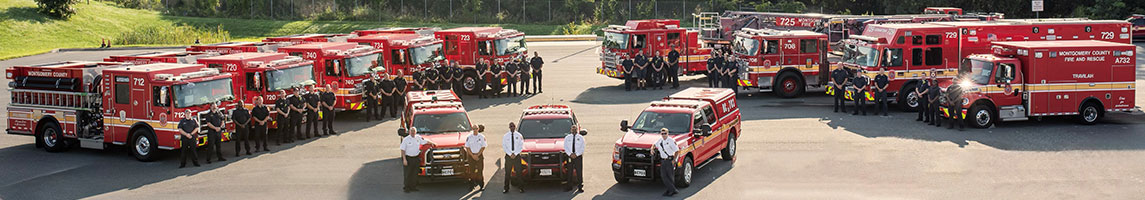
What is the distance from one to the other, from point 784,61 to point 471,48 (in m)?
9.92

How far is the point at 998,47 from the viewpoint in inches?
1006

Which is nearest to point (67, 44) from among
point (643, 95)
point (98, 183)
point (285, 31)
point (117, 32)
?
point (117, 32)

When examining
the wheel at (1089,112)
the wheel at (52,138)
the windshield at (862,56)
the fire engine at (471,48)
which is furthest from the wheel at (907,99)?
the wheel at (52,138)

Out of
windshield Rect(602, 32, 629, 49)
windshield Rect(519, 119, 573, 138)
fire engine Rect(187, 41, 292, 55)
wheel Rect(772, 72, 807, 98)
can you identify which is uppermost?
windshield Rect(602, 32, 629, 49)

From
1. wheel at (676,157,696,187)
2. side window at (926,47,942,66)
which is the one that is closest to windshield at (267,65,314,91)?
wheel at (676,157,696,187)

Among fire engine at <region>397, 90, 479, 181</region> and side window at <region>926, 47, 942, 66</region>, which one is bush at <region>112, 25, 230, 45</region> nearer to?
fire engine at <region>397, 90, 479, 181</region>

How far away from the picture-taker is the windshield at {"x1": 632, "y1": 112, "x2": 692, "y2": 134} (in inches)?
724

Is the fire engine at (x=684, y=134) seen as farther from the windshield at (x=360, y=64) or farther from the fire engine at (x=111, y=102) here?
the windshield at (x=360, y=64)

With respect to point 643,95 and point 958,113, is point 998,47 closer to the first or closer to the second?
point 958,113

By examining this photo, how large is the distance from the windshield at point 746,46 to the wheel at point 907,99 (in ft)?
16.3

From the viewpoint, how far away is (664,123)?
61.1 ft

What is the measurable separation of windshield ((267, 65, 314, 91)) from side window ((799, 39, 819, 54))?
1457 cm

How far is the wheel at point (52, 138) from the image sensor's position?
22656 millimetres

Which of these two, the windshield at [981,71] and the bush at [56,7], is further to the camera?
the bush at [56,7]
